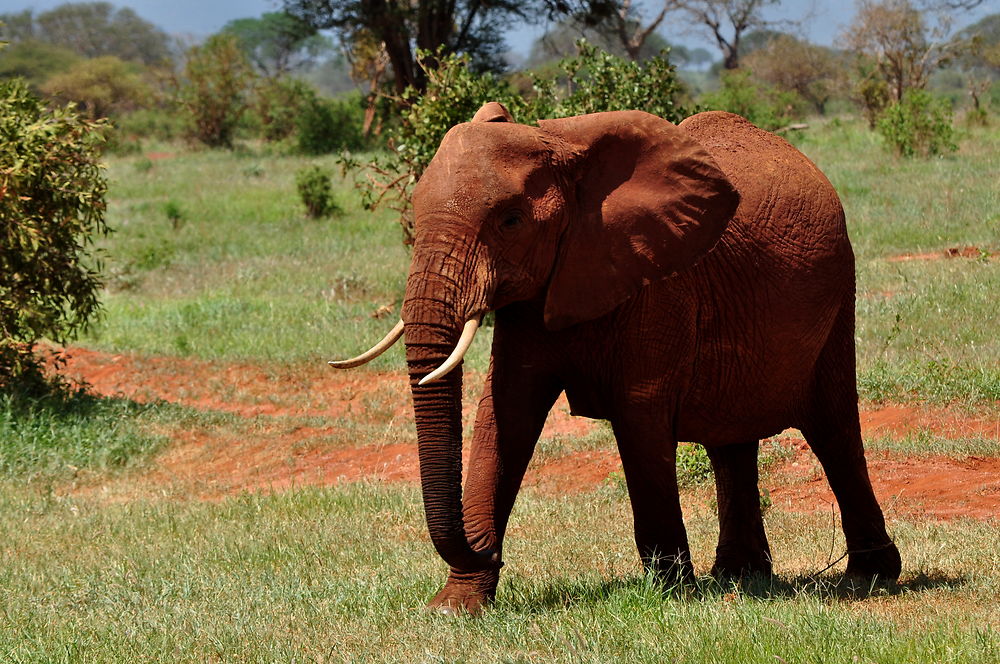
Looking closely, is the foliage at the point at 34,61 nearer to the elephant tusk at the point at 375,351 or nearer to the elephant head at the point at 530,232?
the elephant head at the point at 530,232

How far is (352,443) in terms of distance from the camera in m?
10.6

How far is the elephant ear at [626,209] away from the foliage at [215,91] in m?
30.0

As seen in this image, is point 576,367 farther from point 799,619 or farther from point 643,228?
point 799,619

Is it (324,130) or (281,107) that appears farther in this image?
(281,107)

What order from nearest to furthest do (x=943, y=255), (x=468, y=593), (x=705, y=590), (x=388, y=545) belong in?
(x=468, y=593), (x=705, y=590), (x=388, y=545), (x=943, y=255)

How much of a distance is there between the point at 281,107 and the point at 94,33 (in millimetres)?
66755

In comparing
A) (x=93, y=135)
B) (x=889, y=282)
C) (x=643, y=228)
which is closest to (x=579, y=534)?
(x=643, y=228)

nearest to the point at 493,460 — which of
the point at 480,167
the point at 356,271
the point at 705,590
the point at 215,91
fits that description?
the point at 705,590

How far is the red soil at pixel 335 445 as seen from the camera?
8.31 meters

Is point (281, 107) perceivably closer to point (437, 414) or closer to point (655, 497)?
point (655, 497)

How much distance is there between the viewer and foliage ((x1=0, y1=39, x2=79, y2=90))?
61.9 m

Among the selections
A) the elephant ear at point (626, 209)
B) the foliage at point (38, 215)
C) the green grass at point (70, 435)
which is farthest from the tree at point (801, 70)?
the elephant ear at point (626, 209)

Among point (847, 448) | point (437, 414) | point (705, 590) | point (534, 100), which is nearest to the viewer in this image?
point (437, 414)

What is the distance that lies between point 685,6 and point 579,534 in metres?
49.5
